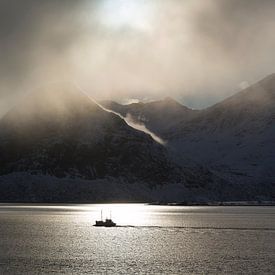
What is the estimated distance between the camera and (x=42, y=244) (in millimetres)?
145250

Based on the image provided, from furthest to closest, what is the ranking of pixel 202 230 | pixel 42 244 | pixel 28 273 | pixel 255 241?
pixel 202 230, pixel 255 241, pixel 42 244, pixel 28 273

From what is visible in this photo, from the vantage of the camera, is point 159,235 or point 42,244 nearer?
point 42,244

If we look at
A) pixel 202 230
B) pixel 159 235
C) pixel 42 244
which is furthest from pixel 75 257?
pixel 202 230

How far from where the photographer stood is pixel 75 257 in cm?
12031

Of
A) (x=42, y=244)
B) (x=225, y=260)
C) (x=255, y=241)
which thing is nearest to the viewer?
(x=225, y=260)

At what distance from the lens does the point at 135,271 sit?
10162 centimetres

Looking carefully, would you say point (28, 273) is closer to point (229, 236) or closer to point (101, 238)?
point (101, 238)

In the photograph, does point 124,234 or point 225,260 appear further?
point 124,234

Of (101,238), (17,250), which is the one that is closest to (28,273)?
(17,250)

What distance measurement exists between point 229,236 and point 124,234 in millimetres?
29288

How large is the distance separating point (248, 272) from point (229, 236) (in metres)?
71.5

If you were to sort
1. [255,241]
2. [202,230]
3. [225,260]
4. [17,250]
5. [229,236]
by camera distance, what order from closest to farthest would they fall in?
1. [225,260]
2. [17,250]
3. [255,241]
4. [229,236]
5. [202,230]

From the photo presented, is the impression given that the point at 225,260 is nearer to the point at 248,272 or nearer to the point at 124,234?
the point at 248,272

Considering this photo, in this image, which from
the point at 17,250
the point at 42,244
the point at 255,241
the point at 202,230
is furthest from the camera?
the point at 202,230
